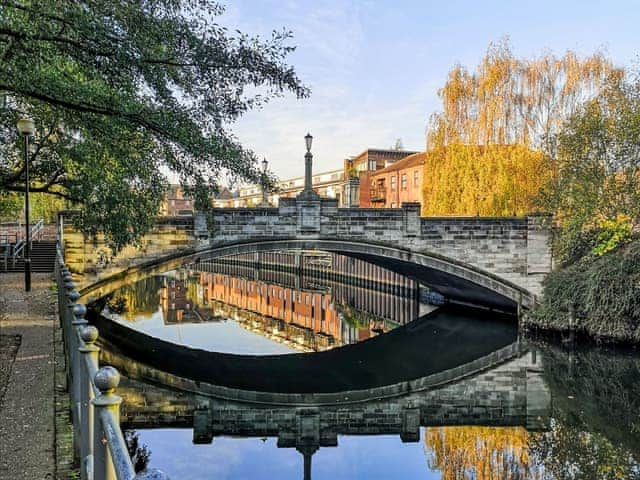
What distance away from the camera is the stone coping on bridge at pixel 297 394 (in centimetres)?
1083

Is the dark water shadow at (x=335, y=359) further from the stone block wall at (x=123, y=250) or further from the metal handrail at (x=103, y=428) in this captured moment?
the metal handrail at (x=103, y=428)

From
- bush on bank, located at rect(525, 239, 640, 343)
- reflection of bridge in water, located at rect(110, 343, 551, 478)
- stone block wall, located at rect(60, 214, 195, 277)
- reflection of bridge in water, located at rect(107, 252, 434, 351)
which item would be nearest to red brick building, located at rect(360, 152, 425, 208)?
reflection of bridge in water, located at rect(107, 252, 434, 351)

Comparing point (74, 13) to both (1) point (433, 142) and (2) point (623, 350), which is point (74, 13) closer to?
(2) point (623, 350)

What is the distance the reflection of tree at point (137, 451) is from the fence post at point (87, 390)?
430 cm

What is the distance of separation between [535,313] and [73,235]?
12.9m

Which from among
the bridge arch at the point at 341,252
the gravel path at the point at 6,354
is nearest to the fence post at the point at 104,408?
the gravel path at the point at 6,354

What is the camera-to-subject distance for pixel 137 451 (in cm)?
778

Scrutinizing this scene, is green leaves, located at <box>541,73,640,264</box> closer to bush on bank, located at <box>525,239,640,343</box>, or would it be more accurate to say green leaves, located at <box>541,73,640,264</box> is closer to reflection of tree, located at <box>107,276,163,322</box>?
bush on bank, located at <box>525,239,640,343</box>

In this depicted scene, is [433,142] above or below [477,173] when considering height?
above

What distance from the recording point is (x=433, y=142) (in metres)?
20.5

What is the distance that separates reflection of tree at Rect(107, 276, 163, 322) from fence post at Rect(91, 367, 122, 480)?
18.2 meters

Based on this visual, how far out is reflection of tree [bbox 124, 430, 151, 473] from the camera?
7.34 m

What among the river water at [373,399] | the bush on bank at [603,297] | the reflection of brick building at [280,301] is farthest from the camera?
the reflection of brick building at [280,301]

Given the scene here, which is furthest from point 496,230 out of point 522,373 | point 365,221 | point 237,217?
point 237,217
